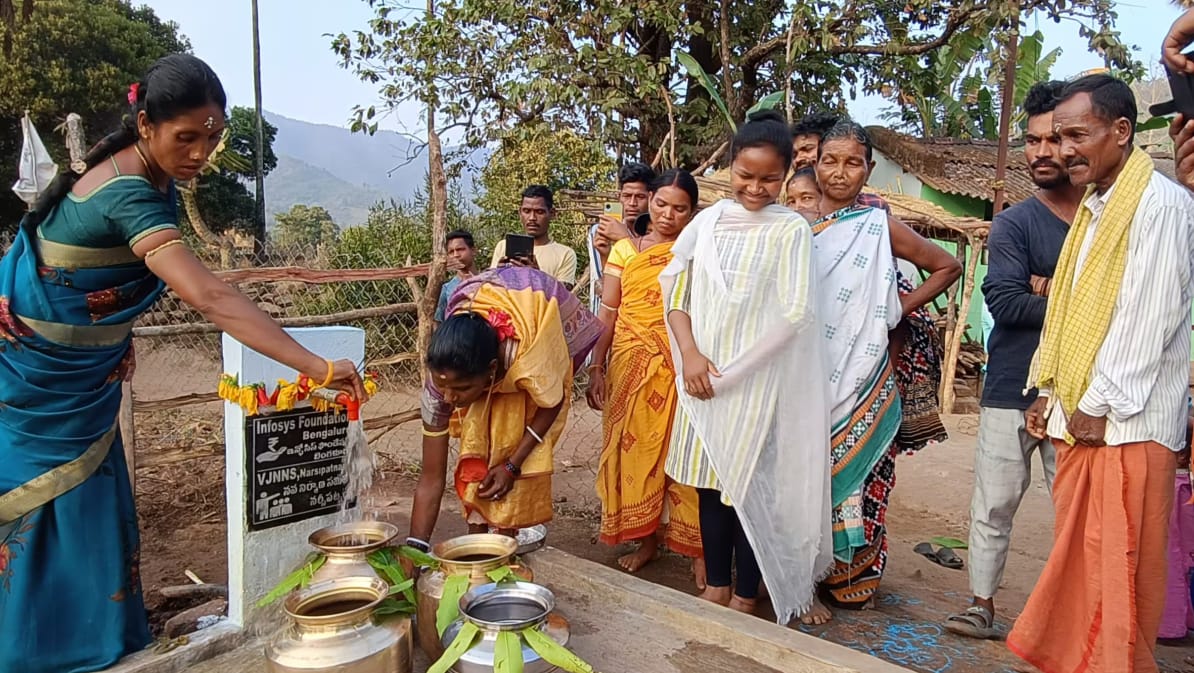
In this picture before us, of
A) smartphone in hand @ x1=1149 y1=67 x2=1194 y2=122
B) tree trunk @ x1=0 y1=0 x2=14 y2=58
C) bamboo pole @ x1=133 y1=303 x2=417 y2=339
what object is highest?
tree trunk @ x1=0 y1=0 x2=14 y2=58

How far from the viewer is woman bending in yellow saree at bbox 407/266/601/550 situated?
94.8 inches

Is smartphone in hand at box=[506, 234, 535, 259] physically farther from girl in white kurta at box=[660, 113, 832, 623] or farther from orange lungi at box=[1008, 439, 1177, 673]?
orange lungi at box=[1008, 439, 1177, 673]

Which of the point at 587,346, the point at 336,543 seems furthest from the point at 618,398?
the point at 336,543

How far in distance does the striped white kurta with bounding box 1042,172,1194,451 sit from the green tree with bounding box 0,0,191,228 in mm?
15153

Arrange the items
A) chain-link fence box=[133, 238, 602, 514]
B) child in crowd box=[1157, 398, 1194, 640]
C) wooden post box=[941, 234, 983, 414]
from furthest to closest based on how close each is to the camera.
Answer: wooden post box=[941, 234, 983, 414], chain-link fence box=[133, 238, 602, 514], child in crowd box=[1157, 398, 1194, 640]

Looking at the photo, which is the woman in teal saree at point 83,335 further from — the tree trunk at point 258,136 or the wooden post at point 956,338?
the tree trunk at point 258,136

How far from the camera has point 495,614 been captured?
1.70 meters

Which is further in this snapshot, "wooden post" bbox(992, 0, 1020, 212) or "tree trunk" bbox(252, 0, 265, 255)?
"tree trunk" bbox(252, 0, 265, 255)

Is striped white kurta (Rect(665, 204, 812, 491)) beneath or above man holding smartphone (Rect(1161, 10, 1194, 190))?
beneath

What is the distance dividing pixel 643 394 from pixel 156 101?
2090 millimetres

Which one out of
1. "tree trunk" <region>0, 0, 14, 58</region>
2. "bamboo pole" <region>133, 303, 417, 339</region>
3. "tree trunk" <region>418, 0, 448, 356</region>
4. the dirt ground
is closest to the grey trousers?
the dirt ground

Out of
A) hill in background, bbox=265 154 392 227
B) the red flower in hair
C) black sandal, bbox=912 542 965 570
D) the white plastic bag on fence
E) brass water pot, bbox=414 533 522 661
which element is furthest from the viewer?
hill in background, bbox=265 154 392 227

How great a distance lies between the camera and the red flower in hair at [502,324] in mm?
2561

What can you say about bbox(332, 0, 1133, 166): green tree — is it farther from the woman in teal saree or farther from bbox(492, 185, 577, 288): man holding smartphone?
the woman in teal saree
